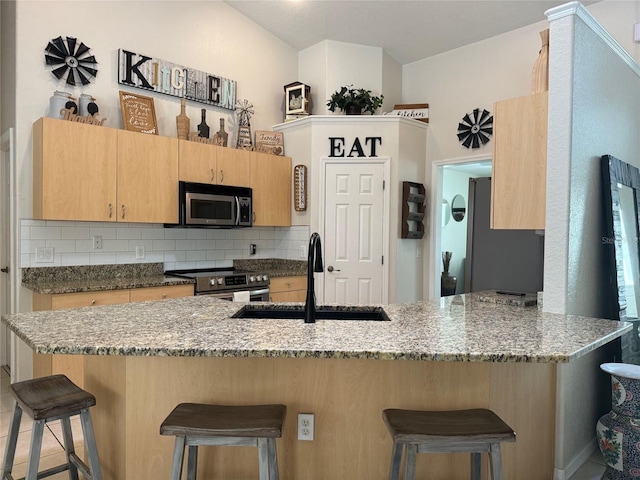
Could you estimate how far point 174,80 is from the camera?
4371mm

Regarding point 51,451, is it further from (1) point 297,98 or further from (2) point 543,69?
(1) point 297,98

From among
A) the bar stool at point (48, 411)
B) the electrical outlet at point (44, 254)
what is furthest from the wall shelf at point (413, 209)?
the bar stool at point (48, 411)

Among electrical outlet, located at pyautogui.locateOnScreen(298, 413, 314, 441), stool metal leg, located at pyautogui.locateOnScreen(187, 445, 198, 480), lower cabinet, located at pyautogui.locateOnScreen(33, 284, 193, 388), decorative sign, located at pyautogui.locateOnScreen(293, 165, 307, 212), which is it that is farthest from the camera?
decorative sign, located at pyautogui.locateOnScreen(293, 165, 307, 212)

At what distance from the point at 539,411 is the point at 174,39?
14.1 feet

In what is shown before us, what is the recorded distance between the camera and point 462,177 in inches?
300

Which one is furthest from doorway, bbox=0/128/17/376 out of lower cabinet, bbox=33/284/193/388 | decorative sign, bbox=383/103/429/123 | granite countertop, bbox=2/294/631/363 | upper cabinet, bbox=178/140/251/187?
decorative sign, bbox=383/103/429/123

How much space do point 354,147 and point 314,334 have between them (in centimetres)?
331

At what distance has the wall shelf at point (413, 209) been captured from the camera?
470cm

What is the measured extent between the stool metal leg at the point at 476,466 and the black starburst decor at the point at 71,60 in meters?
3.95

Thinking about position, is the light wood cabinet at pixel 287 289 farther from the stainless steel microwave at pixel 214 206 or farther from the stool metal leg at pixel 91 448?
the stool metal leg at pixel 91 448

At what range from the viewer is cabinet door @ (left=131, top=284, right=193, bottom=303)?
11.8 ft

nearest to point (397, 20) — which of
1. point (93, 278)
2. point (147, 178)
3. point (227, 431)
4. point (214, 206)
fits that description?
point (214, 206)

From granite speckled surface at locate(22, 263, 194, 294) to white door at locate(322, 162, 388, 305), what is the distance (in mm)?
1514

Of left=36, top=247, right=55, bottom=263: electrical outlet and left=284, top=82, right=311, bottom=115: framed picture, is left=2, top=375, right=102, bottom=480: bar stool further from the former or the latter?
left=284, top=82, right=311, bottom=115: framed picture
